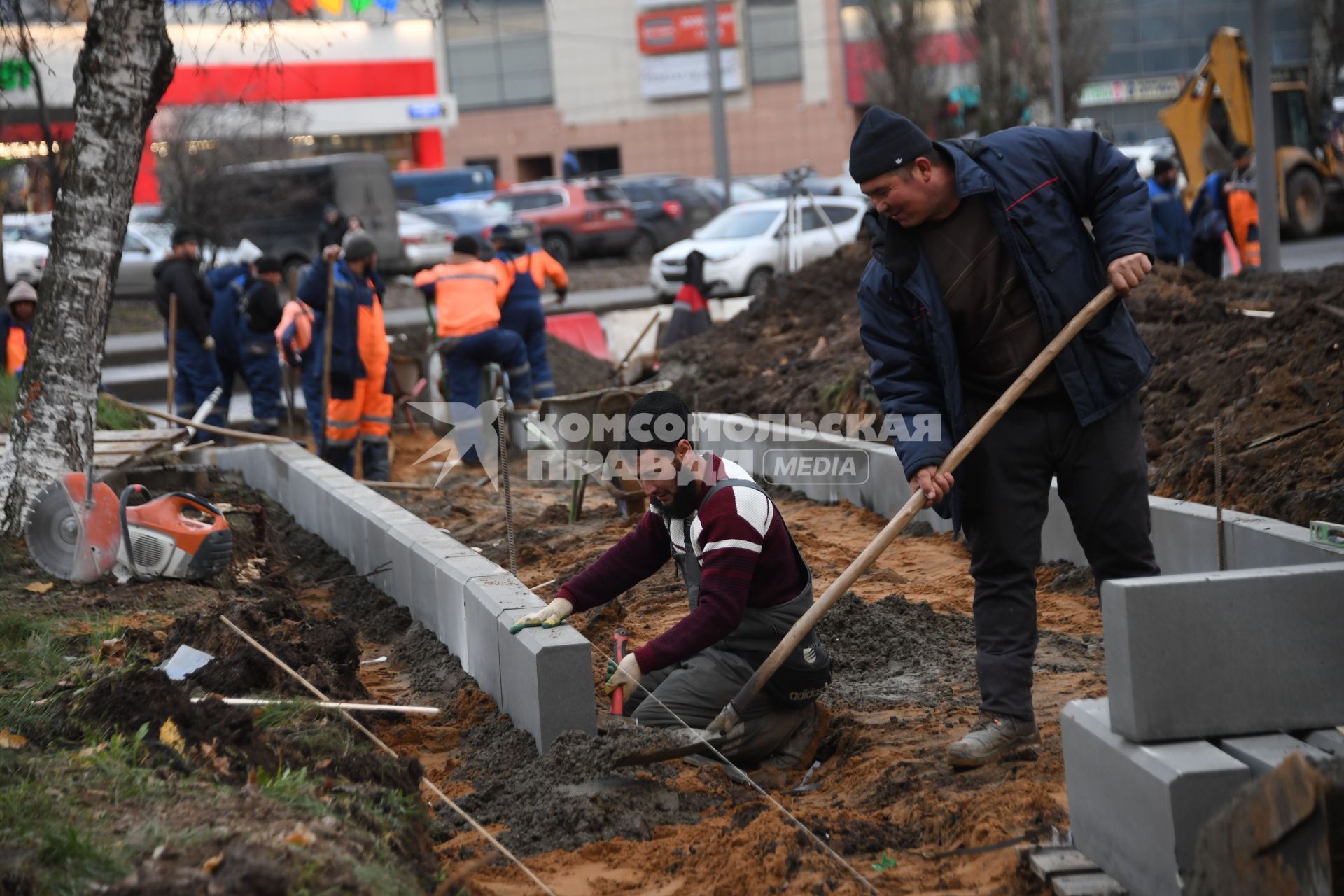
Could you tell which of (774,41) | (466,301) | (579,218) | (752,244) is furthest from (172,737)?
(774,41)

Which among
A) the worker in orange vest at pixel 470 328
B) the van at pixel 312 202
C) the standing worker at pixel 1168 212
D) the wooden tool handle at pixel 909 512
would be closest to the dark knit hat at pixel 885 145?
the wooden tool handle at pixel 909 512

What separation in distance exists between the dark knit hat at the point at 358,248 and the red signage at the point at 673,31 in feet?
146

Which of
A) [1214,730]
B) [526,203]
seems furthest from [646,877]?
[526,203]

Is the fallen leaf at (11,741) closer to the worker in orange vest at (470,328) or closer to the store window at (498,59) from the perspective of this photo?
the worker in orange vest at (470,328)

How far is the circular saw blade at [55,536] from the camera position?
272 inches

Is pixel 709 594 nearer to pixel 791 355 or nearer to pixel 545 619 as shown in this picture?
pixel 545 619

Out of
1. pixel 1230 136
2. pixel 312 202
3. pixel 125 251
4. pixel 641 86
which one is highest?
pixel 641 86

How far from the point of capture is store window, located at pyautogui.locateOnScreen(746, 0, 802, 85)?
2047 inches

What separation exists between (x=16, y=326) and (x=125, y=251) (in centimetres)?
1223

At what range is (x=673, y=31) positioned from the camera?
5350 cm

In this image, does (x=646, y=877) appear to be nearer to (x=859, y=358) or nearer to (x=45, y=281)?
(x=45, y=281)

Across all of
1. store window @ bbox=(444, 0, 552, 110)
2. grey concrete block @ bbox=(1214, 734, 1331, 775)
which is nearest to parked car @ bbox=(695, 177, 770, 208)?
store window @ bbox=(444, 0, 552, 110)

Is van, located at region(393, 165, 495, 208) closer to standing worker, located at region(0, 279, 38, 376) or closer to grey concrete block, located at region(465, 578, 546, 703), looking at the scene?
standing worker, located at region(0, 279, 38, 376)

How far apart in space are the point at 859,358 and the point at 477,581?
19.9 feet
